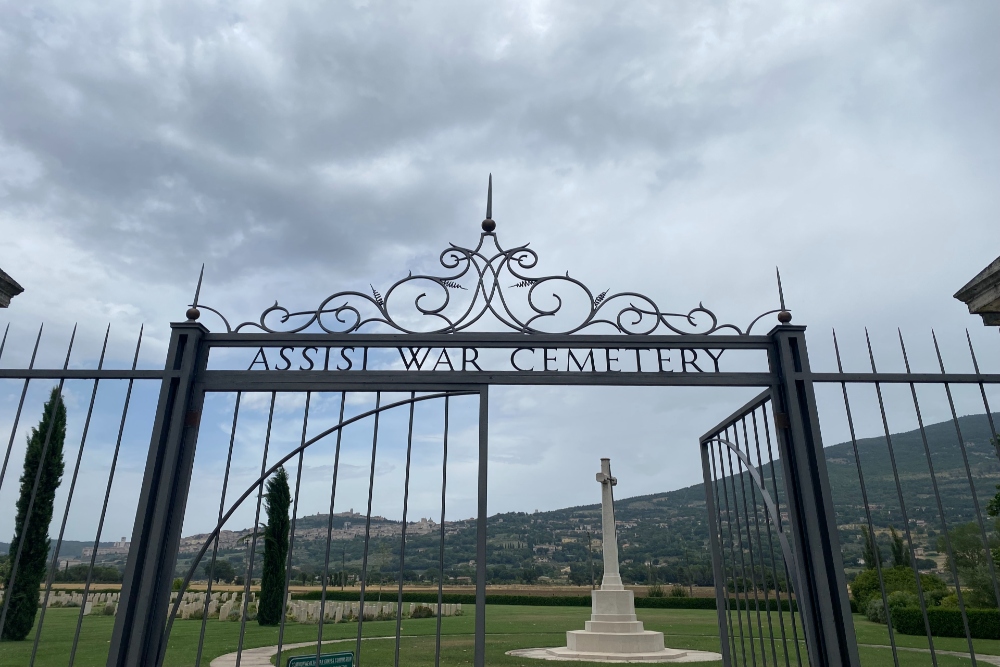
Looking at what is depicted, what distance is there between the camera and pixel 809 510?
367 centimetres

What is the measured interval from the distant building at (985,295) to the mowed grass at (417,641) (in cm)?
564

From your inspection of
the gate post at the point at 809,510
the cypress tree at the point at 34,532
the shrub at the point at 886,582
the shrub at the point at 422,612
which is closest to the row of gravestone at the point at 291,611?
the shrub at the point at 422,612

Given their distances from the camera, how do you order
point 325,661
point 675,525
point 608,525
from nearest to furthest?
1. point 325,661
2. point 608,525
3. point 675,525

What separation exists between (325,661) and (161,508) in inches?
51.3

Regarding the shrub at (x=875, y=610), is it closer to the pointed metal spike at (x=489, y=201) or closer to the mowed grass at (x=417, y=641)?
the mowed grass at (x=417, y=641)

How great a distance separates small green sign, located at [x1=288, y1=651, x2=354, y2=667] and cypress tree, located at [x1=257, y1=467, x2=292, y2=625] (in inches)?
385

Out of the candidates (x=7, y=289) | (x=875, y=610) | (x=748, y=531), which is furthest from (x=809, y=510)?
(x=875, y=610)

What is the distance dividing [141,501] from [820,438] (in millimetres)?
4036

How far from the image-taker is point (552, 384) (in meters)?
3.97

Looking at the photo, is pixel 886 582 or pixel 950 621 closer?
pixel 950 621

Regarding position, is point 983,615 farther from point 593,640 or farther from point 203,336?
point 203,336

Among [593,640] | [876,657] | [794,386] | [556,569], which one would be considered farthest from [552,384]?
[556,569]

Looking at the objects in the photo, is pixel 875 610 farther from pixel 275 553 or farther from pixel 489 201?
pixel 489 201

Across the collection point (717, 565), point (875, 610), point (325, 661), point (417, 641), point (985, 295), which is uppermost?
point (985, 295)
